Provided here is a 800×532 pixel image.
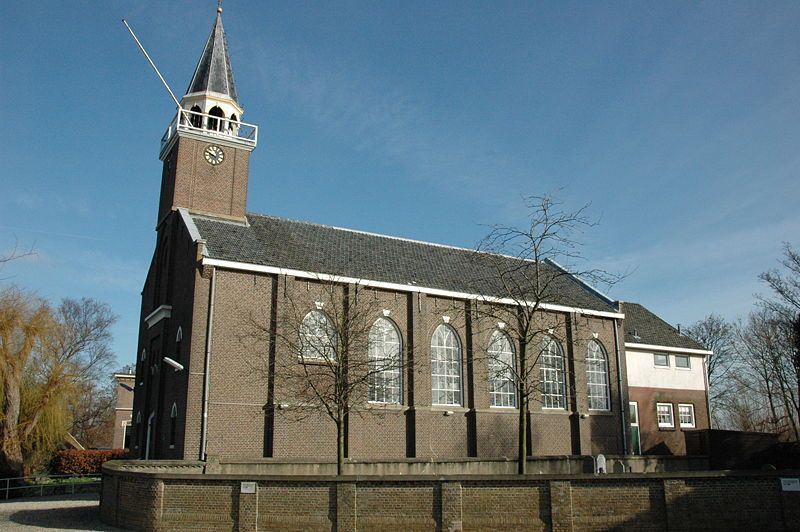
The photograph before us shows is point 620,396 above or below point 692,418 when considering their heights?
above

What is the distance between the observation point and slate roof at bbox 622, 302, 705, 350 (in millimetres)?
39128

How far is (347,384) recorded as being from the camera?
A: 68.7ft

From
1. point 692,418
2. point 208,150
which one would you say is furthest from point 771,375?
point 208,150

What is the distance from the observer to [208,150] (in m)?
31.7

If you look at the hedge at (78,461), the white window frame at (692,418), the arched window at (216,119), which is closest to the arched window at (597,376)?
the white window frame at (692,418)

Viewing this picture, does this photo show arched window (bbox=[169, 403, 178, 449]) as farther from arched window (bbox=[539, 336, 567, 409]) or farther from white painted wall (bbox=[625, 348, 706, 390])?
white painted wall (bbox=[625, 348, 706, 390])

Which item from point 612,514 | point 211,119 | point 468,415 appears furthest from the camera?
point 211,119

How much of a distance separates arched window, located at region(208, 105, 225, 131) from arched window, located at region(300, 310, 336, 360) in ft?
37.3

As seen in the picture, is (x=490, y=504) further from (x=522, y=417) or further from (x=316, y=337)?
(x=316, y=337)

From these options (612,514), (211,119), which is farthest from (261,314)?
(612,514)

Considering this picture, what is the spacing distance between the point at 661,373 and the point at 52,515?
31008mm

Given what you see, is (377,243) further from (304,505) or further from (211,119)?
(304,505)

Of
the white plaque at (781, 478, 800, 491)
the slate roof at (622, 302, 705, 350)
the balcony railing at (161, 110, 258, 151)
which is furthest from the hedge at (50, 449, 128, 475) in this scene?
the white plaque at (781, 478, 800, 491)

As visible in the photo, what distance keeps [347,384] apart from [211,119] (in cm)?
1774
